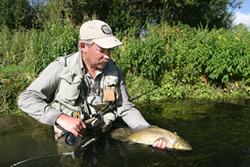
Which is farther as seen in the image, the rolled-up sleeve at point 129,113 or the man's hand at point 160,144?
the rolled-up sleeve at point 129,113

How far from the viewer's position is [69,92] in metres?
2.91

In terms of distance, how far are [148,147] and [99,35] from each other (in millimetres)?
1718

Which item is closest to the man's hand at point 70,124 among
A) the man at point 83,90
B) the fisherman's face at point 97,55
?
the man at point 83,90

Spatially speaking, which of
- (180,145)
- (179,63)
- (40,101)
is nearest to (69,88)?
(40,101)

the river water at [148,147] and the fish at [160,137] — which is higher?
the fish at [160,137]

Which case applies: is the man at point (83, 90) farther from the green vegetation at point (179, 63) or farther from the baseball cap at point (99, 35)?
the green vegetation at point (179, 63)

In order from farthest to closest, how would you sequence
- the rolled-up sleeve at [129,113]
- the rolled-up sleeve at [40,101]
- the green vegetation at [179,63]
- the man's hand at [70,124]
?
1. the green vegetation at [179,63]
2. the rolled-up sleeve at [129,113]
3. the rolled-up sleeve at [40,101]
4. the man's hand at [70,124]

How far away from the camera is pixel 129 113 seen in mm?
3287

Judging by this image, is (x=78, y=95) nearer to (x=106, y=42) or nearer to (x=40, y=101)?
(x=40, y=101)

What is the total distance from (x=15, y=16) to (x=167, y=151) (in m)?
19.2

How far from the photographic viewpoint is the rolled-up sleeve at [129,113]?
10.5 feet

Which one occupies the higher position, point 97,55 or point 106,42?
point 106,42

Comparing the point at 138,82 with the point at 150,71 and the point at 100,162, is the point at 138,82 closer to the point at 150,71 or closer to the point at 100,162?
→ the point at 150,71

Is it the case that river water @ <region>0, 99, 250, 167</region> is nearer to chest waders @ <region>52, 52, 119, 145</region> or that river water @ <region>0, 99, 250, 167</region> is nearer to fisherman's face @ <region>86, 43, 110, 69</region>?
chest waders @ <region>52, 52, 119, 145</region>
